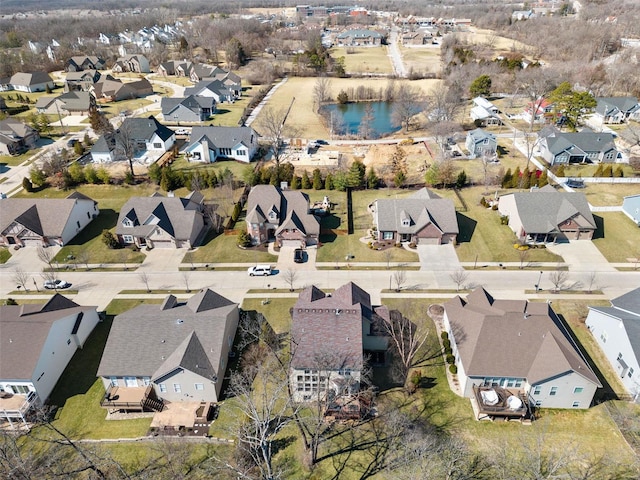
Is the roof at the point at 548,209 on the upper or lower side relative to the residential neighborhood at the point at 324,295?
upper

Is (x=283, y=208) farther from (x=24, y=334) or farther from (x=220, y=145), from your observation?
(x=24, y=334)

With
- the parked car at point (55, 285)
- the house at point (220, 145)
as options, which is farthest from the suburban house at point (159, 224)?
the house at point (220, 145)

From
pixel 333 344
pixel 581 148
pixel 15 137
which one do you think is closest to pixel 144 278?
pixel 333 344

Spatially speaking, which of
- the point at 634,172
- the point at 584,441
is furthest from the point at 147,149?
the point at 634,172

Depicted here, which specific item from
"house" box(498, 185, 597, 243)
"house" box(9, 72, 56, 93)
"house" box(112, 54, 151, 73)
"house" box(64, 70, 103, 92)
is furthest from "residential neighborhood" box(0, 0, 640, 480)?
"house" box(112, 54, 151, 73)

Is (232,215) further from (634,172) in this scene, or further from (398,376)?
(634,172)

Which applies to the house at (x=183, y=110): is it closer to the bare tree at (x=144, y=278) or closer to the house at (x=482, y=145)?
the bare tree at (x=144, y=278)
